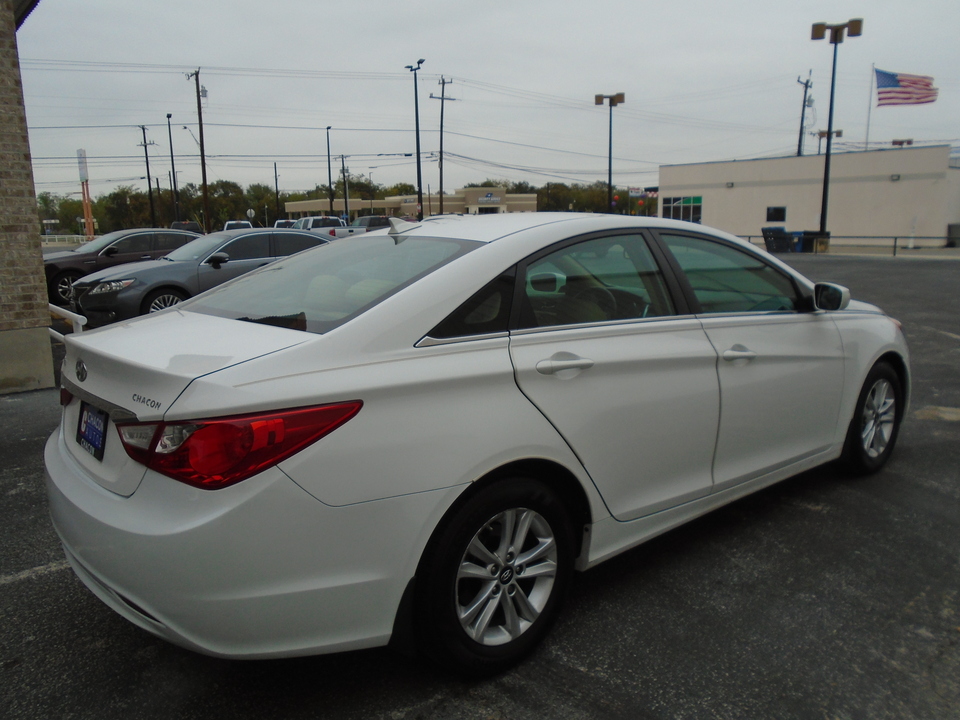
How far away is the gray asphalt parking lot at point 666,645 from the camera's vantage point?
2443 millimetres

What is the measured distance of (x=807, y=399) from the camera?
12.4 ft

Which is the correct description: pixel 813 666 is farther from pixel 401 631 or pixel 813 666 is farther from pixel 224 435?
pixel 224 435

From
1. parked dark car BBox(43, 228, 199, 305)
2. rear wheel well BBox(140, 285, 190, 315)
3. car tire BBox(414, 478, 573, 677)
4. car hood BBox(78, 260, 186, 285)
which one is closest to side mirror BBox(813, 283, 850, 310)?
car tire BBox(414, 478, 573, 677)

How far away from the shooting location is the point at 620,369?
113 inches

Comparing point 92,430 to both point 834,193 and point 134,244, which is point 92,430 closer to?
point 134,244

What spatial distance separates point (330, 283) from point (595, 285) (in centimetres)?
110

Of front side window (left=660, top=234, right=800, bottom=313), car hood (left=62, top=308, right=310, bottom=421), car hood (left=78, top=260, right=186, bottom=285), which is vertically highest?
front side window (left=660, top=234, right=800, bottom=313)

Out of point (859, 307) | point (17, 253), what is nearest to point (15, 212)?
point (17, 253)

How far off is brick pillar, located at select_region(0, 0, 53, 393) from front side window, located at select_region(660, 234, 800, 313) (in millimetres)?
6514

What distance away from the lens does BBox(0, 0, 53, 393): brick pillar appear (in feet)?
23.1

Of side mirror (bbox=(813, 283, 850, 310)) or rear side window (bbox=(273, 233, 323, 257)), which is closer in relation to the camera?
side mirror (bbox=(813, 283, 850, 310))

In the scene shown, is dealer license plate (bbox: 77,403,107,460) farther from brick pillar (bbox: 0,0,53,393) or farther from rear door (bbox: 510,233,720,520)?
brick pillar (bbox: 0,0,53,393)

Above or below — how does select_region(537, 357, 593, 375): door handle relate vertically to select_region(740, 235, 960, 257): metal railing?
above

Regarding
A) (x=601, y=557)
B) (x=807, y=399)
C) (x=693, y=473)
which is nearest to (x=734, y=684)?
(x=601, y=557)
